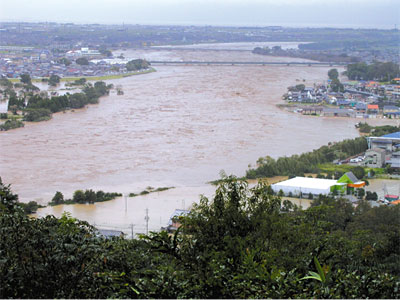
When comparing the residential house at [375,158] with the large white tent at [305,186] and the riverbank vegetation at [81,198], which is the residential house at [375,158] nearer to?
the large white tent at [305,186]

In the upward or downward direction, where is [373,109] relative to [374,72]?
downward

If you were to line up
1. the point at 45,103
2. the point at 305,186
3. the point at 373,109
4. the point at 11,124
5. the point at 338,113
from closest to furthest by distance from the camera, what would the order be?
the point at 305,186
the point at 11,124
the point at 45,103
the point at 338,113
the point at 373,109

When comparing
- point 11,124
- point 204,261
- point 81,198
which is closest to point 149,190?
point 81,198

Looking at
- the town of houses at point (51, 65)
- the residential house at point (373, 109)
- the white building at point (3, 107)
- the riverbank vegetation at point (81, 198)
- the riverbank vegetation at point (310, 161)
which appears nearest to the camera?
the riverbank vegetation at point (81, 198)

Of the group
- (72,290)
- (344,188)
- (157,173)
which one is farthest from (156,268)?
(157,173)

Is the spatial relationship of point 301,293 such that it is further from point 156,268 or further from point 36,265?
point 36,265

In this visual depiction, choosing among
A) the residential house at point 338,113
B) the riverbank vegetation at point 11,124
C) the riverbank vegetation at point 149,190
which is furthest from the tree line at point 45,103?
the riverbank vegetation at point 149,190

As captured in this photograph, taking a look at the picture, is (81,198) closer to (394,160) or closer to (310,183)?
(310,183)
